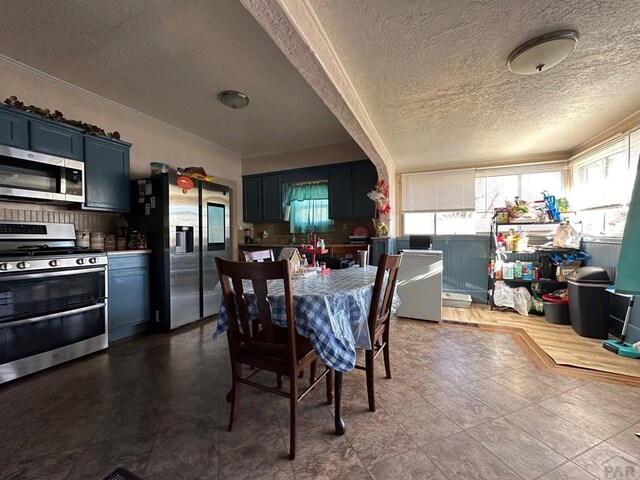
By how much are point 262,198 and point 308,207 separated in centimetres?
95

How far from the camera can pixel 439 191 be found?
4.34 m

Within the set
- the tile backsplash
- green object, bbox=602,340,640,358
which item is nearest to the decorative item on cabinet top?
the tile backsplash

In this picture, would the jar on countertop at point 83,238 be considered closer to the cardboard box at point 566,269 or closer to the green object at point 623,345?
the green object at point 623,345

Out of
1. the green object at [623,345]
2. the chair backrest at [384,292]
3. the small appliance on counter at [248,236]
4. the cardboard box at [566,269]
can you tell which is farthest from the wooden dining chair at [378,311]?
the small appliance on counter at [248,236]

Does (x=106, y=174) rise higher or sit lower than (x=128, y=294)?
higher

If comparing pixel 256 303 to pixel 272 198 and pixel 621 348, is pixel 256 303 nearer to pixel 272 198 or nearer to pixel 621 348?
pixel 621 348

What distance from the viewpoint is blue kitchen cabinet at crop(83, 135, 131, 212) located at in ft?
8.96

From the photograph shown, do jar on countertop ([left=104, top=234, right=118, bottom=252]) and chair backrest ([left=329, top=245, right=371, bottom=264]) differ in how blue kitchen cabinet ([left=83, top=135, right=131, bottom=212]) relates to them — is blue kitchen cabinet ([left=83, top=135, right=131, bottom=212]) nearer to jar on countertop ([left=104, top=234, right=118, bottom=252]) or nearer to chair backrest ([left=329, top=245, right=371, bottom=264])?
jar on countertop ([left=104, top=234, right=118, bottom=252])

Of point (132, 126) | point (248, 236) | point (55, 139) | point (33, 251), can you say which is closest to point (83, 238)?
point (33, 251)

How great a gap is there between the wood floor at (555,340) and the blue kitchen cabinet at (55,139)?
4.53 metres

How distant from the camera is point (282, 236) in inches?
205

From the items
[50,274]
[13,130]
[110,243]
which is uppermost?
[13,130]

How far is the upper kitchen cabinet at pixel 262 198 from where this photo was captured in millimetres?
4906

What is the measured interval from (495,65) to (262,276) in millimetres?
2147
